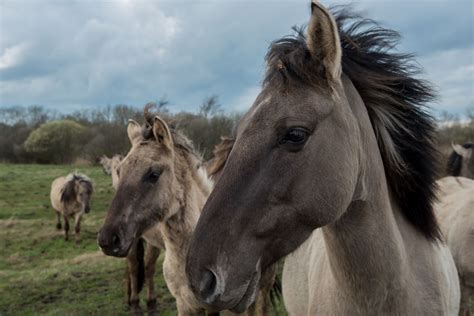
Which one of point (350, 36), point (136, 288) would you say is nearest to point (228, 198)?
point (350, 36)

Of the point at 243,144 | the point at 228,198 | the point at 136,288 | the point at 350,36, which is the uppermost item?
the point at 350,36

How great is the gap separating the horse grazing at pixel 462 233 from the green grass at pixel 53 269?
2676 millimetres

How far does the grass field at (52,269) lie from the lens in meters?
8.02

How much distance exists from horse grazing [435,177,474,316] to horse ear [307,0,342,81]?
307 cm

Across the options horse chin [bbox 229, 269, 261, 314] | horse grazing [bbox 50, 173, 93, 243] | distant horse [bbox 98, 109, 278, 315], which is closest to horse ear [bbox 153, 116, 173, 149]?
distant horse [bbox 98, 109, 278, 315]

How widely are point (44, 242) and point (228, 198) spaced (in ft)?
46.6

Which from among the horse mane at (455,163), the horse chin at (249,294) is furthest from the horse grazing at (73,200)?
the horse chin at (249,294)

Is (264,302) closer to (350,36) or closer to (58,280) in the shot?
(350,36)

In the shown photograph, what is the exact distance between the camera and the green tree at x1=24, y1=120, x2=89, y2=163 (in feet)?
122

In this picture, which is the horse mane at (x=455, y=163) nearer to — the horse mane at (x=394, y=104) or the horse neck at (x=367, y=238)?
A: the horse mane at (x=394, y=104)

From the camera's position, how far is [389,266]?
7.05ft

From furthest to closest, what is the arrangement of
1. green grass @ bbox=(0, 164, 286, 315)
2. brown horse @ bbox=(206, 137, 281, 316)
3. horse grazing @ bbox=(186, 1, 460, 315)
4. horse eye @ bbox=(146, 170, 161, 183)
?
green grass @ bbox=(0, 164, 286, 315) → brown horse @ bbox=(206, 137, 281, 316) → horse eye @ bbox=(146, 170, 161, 183) → horse grazing @ bbox=(186, 1, 460, 315)

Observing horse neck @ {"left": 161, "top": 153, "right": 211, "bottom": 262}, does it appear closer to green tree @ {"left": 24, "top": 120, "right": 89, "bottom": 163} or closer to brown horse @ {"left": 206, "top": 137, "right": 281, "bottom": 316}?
brown horse @ {"left": 206, "top": 137, "right": 281, "bottom": 316}

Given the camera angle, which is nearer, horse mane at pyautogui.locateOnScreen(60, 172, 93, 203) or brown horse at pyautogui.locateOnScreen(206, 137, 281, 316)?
brown horse at pyautogui.locateOnScreen(206, 137, 281, 316)
